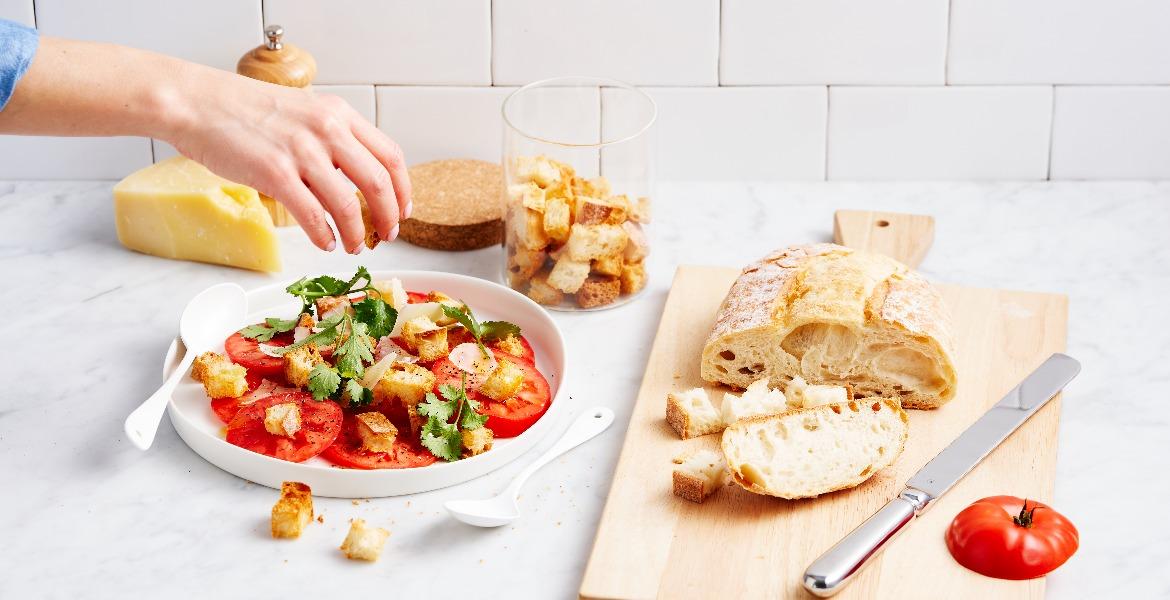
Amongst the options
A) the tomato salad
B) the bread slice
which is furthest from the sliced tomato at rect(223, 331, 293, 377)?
the bread slice

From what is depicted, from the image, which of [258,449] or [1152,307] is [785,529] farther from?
[1152,307]

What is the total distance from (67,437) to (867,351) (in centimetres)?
96

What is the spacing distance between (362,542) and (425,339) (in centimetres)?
33

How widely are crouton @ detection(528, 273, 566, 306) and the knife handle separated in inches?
24.2

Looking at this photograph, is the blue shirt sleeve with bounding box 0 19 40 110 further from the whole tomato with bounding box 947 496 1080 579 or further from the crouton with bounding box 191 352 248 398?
the whole tomato with bounding box 947 496 1080 579

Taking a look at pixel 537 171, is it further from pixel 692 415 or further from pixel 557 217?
pixel 692 415

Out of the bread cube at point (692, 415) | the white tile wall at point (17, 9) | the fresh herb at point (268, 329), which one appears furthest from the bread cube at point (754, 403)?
the white tile wall at point (17, 9)

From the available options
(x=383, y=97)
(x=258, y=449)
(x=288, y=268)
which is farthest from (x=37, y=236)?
(x=258, y=449)

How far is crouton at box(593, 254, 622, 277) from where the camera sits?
1.71 metres

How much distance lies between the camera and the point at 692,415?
144 cm

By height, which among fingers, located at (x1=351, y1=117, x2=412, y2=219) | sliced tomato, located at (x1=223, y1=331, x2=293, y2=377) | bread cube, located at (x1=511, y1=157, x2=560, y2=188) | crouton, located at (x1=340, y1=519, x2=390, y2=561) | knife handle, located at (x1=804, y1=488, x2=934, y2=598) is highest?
fingers, located at (x1=351, y1=117, x2=412, y2=219)

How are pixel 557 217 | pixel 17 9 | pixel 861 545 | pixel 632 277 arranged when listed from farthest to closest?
1. pixel 17 9
2. pixel 632 277
3. pixel 557 217
4. pixel 861 545

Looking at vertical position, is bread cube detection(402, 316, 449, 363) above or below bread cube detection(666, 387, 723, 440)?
above

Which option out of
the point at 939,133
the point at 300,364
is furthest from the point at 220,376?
the point at 939,133
